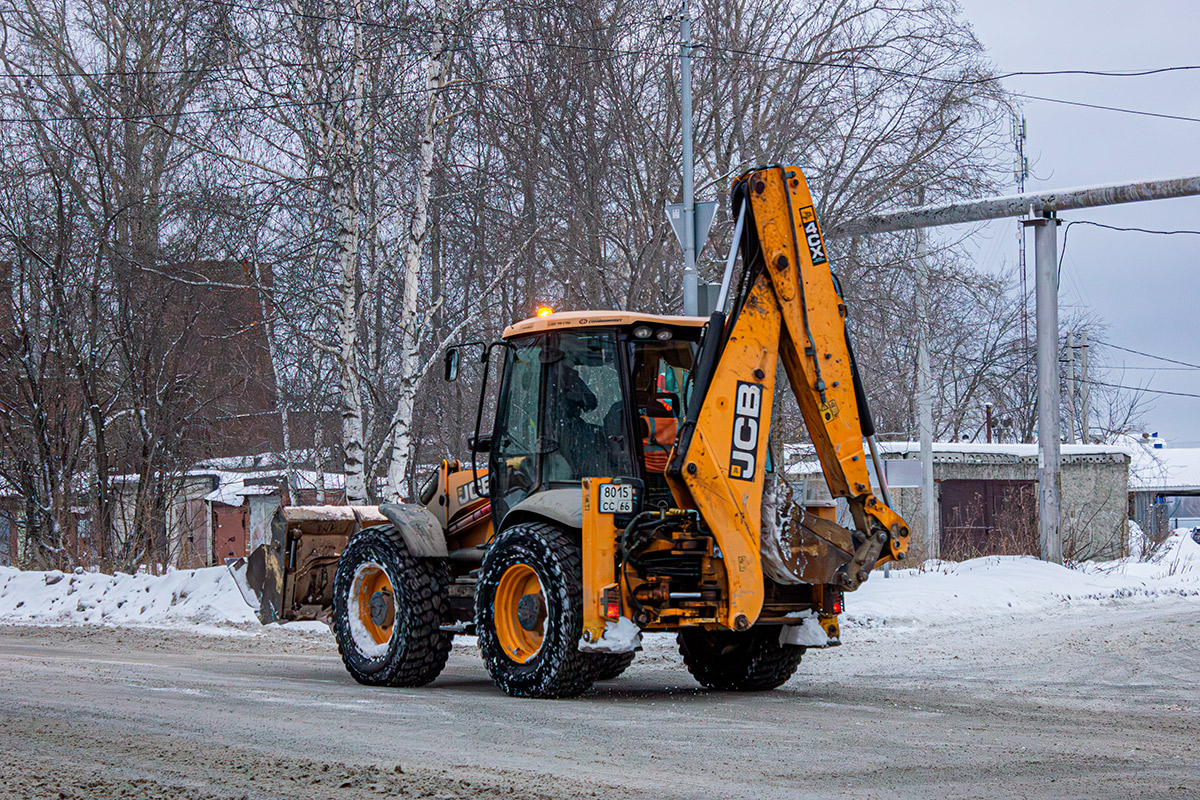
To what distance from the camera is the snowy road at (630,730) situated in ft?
18.1

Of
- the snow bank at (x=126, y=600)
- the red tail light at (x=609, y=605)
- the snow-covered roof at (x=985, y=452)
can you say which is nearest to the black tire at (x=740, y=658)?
the red tail light at (x=609, y=605)

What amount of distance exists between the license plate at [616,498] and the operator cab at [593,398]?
30 cm

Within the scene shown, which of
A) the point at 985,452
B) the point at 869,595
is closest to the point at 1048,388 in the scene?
the point at 869,595

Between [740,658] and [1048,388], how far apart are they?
11003 mm

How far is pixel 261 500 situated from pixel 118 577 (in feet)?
46.6

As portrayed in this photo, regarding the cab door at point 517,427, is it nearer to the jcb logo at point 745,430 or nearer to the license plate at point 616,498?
the license plate at point 616,498

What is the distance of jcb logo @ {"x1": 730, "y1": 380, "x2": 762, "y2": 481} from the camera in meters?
8.16

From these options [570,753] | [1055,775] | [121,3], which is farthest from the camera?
[121,3]

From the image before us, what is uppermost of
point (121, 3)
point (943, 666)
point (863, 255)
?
point (121, 3)

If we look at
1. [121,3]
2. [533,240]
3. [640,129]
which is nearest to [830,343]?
[533,240]

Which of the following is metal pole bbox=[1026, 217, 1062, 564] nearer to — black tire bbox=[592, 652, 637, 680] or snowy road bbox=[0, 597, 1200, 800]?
snowy road bbox=[0, 597, 1200, 800]

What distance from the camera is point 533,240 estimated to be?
60.2 ft

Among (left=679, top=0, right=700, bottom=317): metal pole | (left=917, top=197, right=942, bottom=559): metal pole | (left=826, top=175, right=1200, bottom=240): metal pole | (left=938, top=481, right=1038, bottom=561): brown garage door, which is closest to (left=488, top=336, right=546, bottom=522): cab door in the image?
(left=679, top=0, right=700, bottom=317): metal pole

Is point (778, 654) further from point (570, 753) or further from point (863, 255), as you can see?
point (863, 255)
